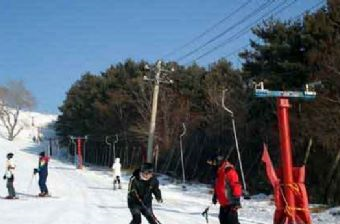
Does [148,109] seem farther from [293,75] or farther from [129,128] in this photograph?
[293,75]

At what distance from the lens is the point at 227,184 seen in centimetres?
1148

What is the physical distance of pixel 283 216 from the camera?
13039 mm

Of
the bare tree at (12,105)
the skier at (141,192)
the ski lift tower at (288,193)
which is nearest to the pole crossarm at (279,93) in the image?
the ski lift tower at (288,193)

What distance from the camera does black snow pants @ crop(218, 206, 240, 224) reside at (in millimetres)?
11414

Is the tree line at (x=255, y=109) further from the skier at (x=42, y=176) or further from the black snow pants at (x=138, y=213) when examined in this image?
the skier at (x=42, y=176)

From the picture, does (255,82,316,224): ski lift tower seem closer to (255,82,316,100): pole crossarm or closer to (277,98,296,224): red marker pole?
(277,98,296,224): red marker pole

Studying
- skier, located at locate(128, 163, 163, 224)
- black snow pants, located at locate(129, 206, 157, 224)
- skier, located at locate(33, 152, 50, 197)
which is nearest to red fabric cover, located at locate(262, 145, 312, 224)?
skier, located at locate(128, 163, 163, 224)

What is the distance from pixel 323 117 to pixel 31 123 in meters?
102

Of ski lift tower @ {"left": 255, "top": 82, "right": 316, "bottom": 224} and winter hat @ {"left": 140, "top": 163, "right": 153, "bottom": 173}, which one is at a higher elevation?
winter hat @ {"left": 140, "top": 163, "right": 153, "bottom": 173}

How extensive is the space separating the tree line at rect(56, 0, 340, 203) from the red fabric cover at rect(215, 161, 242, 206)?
226 cm

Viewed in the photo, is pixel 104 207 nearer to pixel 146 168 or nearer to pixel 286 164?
pixel 286 164

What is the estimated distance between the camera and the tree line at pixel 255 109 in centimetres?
2441

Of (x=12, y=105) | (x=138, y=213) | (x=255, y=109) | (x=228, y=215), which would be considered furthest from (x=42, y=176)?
(x=12, y=105)

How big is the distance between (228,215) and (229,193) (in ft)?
1.41
